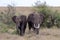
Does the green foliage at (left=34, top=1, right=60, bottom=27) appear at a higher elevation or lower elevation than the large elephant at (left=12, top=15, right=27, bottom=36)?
lower

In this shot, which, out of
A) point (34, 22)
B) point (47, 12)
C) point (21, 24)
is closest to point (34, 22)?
point (34, 22)

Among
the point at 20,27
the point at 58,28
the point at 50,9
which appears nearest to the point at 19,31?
the point at 20,27

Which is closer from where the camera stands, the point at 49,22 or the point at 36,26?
the point at 36,26

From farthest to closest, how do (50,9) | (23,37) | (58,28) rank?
1. (50,9)
2. (58,28)
3. (23,37)

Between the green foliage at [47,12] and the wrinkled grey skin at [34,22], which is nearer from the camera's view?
the wrinkled grey skin at [34,22]

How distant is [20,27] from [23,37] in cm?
87

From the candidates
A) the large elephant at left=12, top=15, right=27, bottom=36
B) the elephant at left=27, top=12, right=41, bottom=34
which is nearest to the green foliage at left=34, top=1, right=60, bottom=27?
the elephant at left=27, top=12, right=41, bottom=34

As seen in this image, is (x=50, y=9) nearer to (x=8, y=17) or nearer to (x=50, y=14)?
(x=50, y=14)

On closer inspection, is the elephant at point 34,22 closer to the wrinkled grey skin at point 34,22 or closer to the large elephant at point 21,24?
the wrinkled grey skin at point 34,22

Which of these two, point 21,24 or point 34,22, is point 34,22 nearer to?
point 34,22

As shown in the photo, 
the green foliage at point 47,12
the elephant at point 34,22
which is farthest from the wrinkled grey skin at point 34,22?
the green foliage at point 47,12

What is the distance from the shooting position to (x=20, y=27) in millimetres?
15086

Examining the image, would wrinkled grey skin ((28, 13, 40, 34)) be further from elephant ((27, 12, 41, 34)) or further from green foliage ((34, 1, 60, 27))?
green foliage ((34, 1, 60, 27))

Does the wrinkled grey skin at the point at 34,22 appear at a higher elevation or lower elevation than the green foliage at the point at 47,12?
higher
